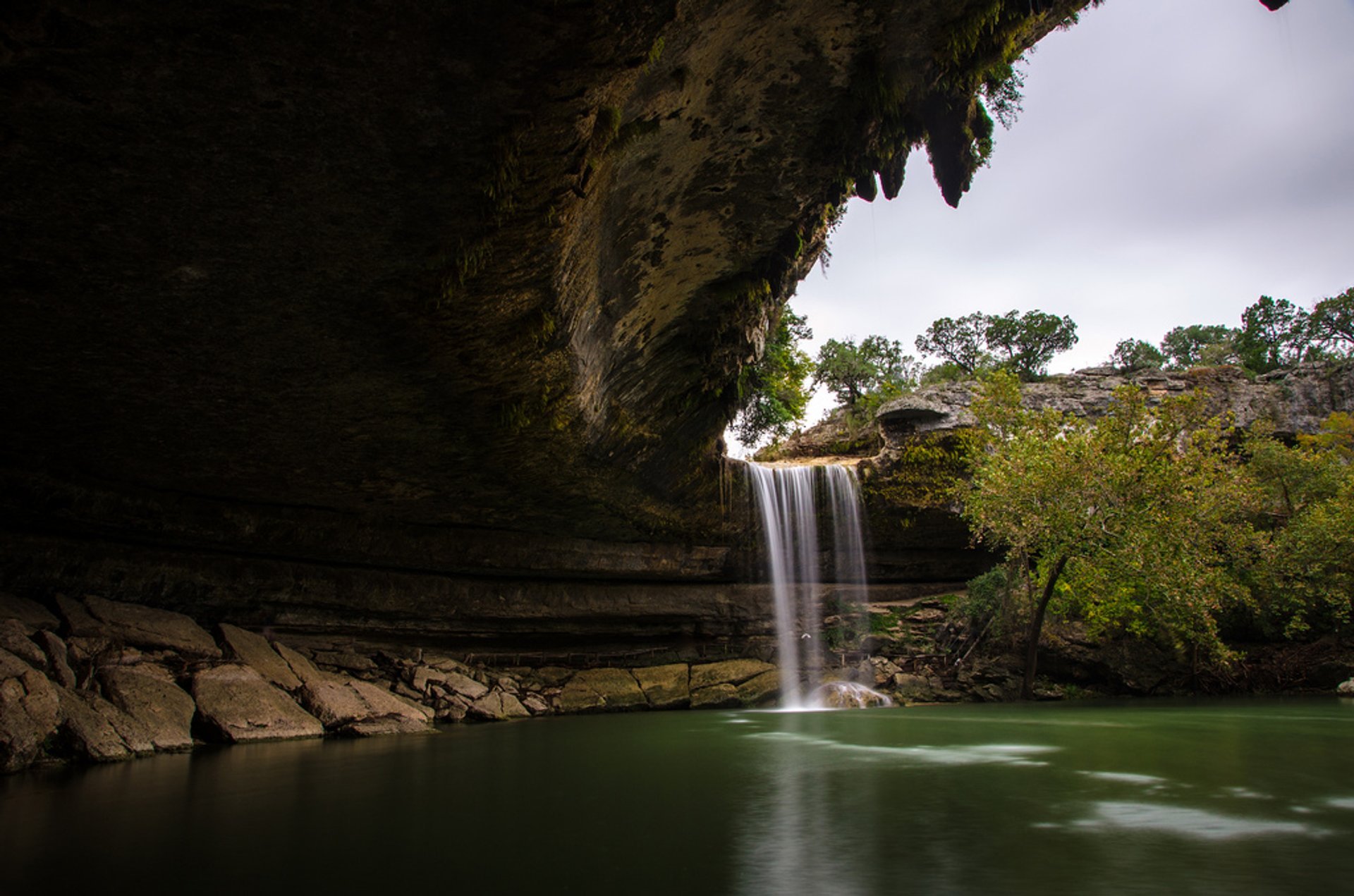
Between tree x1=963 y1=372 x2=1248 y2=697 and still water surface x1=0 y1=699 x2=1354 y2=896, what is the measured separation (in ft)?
20.5

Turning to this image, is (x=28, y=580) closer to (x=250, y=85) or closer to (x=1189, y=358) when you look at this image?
(x=250, y=85)

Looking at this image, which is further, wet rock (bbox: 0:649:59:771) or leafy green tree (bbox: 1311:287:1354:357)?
leafy green tree (bbox: 1311:287:1354:357)

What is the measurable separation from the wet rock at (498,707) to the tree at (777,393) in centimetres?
854

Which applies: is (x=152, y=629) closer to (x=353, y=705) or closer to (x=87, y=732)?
(x=353, y=705)

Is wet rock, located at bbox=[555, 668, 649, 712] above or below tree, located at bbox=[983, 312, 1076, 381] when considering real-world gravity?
below

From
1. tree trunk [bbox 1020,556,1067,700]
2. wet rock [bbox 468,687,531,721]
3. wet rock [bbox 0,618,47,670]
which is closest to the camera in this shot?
wet rock [bbox 0,618,47,670]

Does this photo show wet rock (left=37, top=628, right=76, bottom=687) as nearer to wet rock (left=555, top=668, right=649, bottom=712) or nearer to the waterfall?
wet rock (left=555, top=668, right=649, bottom=712)

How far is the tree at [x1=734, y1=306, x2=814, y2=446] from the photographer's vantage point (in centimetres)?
1716

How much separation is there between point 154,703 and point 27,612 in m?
2.80

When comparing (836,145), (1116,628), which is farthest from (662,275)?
(1116,628)

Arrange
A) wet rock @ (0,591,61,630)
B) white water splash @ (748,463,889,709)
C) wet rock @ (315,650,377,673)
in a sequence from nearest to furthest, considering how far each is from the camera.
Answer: wet rock @ (0,591,61,630), wet rock @ (315,650,377,673), white water splash @ (748,463,889,709)

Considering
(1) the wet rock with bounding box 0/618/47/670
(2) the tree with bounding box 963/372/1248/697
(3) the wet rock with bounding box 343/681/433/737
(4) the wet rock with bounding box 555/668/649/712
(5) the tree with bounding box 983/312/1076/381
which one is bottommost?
(4) the wet rock with bounding box 555/668/649/712

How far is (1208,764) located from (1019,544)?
929 centimetres

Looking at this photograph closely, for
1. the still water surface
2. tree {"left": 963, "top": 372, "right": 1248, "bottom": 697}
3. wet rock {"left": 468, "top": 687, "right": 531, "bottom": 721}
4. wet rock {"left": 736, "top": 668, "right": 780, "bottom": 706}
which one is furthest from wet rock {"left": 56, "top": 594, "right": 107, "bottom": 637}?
tree {"left": 963, "top": 372, "right": 1248, "bottom": 697}
